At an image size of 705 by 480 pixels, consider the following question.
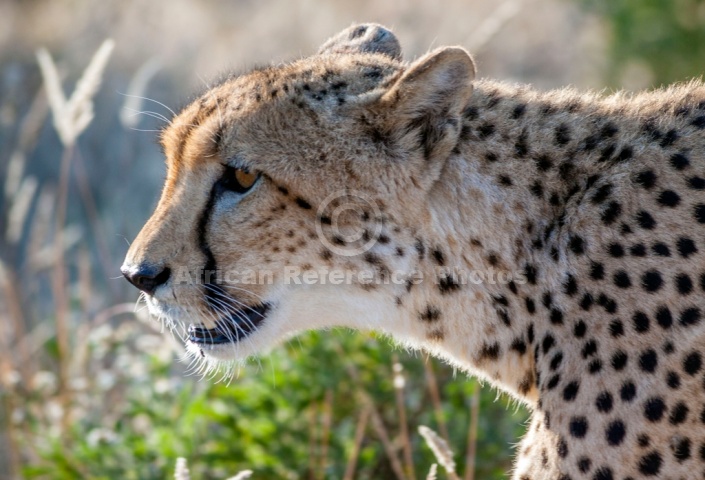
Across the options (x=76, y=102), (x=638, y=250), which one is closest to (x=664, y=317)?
(x=638, y=250)

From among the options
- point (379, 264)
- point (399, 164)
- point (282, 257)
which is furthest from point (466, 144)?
point (282, 257)

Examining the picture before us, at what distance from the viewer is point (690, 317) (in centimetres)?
201

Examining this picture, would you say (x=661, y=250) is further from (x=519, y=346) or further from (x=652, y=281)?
(x=519, y=346)

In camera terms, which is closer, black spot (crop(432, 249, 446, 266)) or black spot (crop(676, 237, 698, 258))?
black spot (crop(676, 237, 698, 258))

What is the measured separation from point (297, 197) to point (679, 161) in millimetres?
834

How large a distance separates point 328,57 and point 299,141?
1.12ft

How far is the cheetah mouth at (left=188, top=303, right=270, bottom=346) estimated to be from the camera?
8.02 feet

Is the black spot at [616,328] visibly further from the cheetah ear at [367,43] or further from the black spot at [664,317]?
the cheetah ear at [367,43]

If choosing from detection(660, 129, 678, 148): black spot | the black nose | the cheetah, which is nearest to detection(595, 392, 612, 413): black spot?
the cheetah

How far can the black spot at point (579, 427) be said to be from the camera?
6.57 feet

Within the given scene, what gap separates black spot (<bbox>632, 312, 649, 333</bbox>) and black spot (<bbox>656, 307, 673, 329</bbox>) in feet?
0.08

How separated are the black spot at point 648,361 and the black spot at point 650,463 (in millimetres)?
158

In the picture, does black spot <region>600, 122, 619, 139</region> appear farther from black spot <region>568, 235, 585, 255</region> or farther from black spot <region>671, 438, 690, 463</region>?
black spot <region>671, 438, 690, 463</region>

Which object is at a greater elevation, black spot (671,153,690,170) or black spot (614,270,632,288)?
black spot (671,153,690,170)
